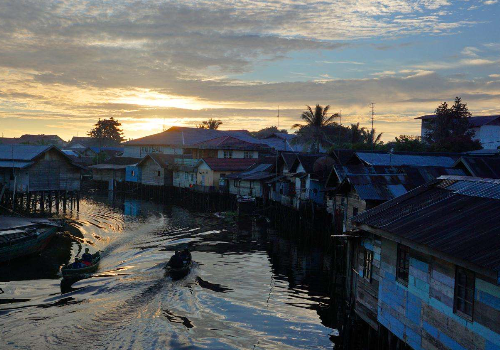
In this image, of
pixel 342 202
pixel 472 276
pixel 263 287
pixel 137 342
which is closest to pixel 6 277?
pixel 137 342

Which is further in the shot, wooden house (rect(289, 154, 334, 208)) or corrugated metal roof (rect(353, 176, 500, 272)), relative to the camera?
wooden house (rect(289, 154, 334, 208))

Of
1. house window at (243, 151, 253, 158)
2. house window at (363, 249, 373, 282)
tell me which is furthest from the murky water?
house window at (243, 151, 253, 158)

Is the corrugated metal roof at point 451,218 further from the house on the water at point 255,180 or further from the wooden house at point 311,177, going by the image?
the house on the water at point 255,180

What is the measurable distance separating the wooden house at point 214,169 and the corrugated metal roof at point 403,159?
74.3ft

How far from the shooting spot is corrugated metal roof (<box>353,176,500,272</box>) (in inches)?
325

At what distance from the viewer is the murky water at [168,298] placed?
14430mm

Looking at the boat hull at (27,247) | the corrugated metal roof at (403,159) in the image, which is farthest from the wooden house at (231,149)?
the boat hull at (27,247)

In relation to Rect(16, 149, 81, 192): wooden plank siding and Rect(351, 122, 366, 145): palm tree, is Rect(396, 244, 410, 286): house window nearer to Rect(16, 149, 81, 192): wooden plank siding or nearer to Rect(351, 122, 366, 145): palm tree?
Rect(16, 149, 81, 192): wooden plank siding

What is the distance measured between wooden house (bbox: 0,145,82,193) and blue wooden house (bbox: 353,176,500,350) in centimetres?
3328

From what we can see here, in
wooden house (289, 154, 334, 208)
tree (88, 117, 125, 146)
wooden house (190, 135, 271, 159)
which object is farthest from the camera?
tree (88, 117, 125, 146)

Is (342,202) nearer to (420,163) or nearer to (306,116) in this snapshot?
(420,163)

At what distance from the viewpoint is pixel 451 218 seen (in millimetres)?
9914

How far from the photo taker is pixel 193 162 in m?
53.6

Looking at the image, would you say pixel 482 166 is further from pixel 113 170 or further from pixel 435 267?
pixel 113 170
